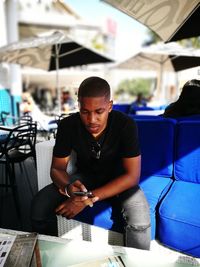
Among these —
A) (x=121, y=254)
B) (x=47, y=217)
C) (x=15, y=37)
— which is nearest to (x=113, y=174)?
(x=47, y=217)

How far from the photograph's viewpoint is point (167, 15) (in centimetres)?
337

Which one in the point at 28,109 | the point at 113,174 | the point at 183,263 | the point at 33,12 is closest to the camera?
the point at 183,263

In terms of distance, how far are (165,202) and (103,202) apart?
456 mm

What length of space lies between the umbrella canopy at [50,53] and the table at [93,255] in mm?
4736

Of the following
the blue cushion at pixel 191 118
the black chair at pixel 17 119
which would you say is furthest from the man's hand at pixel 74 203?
the black chair at pixel 17 119

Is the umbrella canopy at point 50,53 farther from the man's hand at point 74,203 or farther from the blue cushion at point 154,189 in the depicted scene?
the man's hand at point 74,203

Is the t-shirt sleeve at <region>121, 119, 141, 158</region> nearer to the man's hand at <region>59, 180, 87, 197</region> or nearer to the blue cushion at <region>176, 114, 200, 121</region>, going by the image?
the man's hand at <region>59, 180, 87, 197</region>

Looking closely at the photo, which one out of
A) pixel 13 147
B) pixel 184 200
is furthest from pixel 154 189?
pixel 13 147

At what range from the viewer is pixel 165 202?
6.50 feet

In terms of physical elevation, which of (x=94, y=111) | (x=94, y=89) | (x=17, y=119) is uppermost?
(x=94, y=89)

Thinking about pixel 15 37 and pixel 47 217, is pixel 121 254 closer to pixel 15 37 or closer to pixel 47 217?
pixel 47 217

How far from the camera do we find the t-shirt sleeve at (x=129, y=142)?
185cm

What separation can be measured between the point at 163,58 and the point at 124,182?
25.6 ft

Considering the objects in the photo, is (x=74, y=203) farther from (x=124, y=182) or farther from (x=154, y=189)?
(x=154, y=189)
